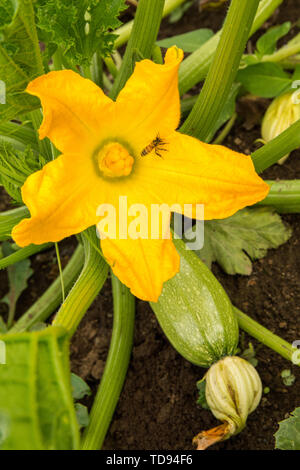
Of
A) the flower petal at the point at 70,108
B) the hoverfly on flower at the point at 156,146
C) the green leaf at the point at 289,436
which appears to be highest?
the flower petal at the point at 70,108

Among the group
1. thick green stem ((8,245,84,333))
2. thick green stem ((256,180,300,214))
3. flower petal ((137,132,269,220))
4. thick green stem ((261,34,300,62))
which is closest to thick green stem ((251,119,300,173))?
thick green stem ((256,180,300,214))

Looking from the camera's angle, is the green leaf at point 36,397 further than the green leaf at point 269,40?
No

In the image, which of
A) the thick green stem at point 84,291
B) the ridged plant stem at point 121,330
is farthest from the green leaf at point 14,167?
the ridged plant stem at point 121,330

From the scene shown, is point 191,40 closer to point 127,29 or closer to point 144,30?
point 127,29

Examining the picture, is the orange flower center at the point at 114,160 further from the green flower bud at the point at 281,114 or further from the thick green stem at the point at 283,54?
the thick green stem at the point at 283,54

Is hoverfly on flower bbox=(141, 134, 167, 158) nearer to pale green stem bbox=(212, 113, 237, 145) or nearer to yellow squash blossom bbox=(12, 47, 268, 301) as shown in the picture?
yellow squash blossom bbox=(12, 47, 268, 301)
